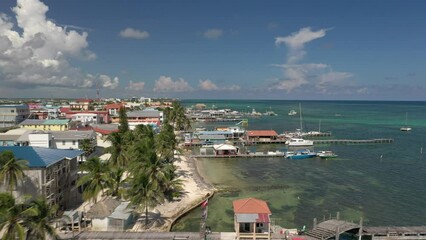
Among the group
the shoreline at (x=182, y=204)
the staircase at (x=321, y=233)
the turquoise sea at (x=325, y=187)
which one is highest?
the staircase at (x=321, y=233)

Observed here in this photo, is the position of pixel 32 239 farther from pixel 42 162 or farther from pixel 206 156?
pixel 206 156

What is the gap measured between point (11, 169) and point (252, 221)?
25754 millimetres

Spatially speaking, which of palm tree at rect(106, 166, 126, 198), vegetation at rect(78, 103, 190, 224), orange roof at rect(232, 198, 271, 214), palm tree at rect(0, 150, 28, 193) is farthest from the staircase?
palm tree at rect(0, 150, 28, 193)

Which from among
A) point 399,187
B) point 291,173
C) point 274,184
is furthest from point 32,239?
point 399,187

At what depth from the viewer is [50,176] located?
39875mm

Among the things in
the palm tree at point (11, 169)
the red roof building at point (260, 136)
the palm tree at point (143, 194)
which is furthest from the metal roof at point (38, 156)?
the red roof building at point (260, 136)

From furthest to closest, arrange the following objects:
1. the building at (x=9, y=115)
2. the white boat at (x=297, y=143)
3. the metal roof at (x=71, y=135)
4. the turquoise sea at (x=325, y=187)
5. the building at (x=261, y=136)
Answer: the building at (x=9, y=115) → the building at (x=261, y=136) → the white boat at (x=297, y=143) → the metal roof at (x=71, y=135) → the turquoise sea at (x=325, y=187)

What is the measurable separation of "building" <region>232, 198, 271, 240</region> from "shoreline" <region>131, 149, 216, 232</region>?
9.25 m

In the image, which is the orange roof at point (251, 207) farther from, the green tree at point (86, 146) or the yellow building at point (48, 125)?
the yellow building at point (48, 125)

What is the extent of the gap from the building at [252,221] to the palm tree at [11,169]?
2345 centimetres

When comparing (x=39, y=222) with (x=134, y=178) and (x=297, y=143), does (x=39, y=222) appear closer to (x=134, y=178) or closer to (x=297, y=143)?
(x=134, y=178)

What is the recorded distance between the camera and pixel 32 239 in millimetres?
28578

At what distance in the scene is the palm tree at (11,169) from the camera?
A: 113 feet

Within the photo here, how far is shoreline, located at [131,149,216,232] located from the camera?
137 ft
